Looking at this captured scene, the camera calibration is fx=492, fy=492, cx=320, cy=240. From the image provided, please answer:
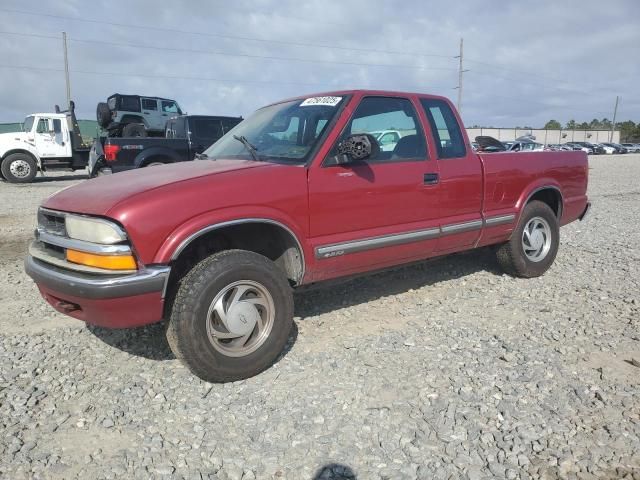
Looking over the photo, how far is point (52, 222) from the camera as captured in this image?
3283 millimetres

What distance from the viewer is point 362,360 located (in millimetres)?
3422

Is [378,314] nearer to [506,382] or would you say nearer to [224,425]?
[506,382]

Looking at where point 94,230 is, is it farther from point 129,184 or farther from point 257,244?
point 257,244

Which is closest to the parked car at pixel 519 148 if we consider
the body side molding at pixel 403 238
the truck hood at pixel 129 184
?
the body side molding at pixel 403 238

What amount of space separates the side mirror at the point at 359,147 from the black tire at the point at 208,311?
97cm

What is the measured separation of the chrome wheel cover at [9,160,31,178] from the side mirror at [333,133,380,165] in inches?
657

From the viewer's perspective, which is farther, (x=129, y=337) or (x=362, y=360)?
(x=129, y=337)

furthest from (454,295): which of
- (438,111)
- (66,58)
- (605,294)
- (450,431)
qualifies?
(66,58)

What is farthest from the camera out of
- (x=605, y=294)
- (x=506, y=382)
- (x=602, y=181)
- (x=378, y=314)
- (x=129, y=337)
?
(x=602, y=181)

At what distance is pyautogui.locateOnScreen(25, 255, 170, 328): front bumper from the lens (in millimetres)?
2754

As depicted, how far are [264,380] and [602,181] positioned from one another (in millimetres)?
17655

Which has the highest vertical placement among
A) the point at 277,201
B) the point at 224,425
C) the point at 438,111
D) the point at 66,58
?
the point at 66,58

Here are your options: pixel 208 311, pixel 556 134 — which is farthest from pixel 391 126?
pixel 556 134

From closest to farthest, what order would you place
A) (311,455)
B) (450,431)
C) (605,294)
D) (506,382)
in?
(311,455)
(450,431)
(506,382)
(605,294)
